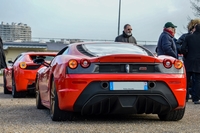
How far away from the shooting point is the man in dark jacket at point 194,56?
1048 centimetres

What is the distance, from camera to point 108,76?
6492 mm

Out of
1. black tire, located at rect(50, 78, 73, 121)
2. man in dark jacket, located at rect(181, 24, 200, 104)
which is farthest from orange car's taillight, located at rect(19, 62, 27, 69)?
black tire, located at rect(50, 78, 73, 121)

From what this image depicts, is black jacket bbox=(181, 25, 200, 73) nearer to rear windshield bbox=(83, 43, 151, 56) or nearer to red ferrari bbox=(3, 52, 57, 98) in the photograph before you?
rear windshield bbox=(83, 43, 151, 56)

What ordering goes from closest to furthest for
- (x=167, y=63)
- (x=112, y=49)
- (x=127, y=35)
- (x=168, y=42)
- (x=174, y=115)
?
(x=167, y=63), (x=174, y=115), (x=112, y=49), (x=168, y=42), (x=127, y=35)

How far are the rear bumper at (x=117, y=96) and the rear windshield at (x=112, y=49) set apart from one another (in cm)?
61

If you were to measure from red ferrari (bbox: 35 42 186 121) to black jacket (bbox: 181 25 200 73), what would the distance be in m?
3.72

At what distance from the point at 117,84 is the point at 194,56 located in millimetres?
4464

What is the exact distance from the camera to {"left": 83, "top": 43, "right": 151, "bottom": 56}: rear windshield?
23.0 ft

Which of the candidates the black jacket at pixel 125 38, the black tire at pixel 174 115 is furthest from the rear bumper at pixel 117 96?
the black jacket at pixel 125 38

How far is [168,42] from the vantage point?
10.5 m

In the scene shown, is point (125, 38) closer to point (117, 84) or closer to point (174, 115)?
point (174, 115)

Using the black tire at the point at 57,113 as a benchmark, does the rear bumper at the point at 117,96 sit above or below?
above

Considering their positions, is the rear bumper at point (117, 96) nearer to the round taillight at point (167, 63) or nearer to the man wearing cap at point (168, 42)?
the round taillight at point (167, 63)

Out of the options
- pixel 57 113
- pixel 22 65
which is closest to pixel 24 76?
pixel 22 65
